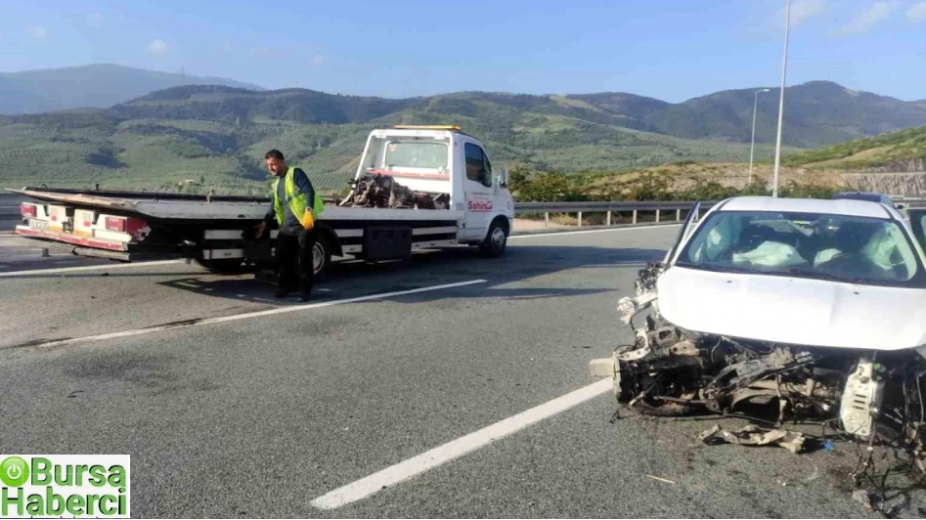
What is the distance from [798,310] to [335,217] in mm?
6899

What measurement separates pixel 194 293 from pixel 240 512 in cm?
636

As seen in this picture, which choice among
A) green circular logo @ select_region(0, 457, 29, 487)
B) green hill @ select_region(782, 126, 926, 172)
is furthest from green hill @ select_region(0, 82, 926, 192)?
green hill @ select_region(782, 126, 926, 172)

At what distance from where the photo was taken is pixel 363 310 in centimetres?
898

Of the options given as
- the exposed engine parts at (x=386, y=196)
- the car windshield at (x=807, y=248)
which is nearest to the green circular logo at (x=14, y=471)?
the car windshield at (x=807, y=248)

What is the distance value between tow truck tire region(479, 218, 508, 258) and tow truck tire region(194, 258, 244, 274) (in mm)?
5053

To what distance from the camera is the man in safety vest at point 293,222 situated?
9.11 metres

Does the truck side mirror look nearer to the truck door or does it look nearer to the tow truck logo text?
the truck door

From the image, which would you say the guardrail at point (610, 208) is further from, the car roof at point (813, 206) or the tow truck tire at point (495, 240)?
the car roof at point (813, 206)

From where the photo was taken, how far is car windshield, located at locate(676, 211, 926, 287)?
18.1 feet

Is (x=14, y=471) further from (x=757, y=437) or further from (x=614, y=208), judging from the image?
(x=614, y=208)

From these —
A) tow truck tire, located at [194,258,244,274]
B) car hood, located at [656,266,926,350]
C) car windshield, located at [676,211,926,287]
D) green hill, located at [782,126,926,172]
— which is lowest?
tow truck tire, located at [194,258,244,274]

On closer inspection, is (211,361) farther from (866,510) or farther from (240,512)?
(866,510)

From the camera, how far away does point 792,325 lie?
4.57m

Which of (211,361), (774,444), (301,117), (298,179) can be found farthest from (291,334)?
(301,117)
